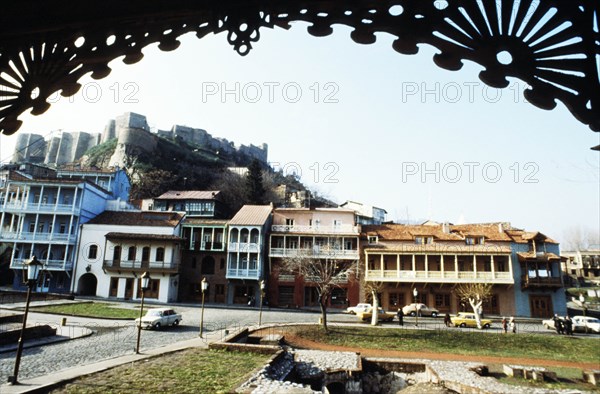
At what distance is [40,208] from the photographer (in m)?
36.6

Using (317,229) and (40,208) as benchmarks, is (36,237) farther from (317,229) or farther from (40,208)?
(317,229)

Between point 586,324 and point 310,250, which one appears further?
point 310,250

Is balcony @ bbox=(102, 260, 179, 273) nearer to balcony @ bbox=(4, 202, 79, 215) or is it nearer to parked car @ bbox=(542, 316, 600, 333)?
balcony @ bbox=(4, 202, 79, 215)

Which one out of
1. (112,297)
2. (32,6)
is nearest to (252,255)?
(112,297)

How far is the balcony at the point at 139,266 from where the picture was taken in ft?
116

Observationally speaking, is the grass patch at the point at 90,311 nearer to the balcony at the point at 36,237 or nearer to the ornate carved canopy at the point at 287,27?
the balcony at the point at 36,237

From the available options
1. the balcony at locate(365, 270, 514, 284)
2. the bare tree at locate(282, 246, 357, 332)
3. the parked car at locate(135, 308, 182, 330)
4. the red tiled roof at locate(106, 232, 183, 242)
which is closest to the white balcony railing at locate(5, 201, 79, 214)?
the red tiled roof at locate(106, 232, 183, 242)

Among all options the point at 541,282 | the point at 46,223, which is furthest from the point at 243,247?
the point at 541,282

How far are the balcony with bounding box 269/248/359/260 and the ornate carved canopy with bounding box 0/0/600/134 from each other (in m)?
32.1

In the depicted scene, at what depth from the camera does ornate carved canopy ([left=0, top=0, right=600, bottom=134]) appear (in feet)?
9.48

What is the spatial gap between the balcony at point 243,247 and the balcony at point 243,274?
1.91m

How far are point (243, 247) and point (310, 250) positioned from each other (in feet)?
22.5

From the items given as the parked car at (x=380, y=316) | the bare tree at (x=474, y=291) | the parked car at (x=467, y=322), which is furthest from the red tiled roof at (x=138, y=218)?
the bare tree at (x=474, y=291)

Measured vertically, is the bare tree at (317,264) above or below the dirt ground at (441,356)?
above
